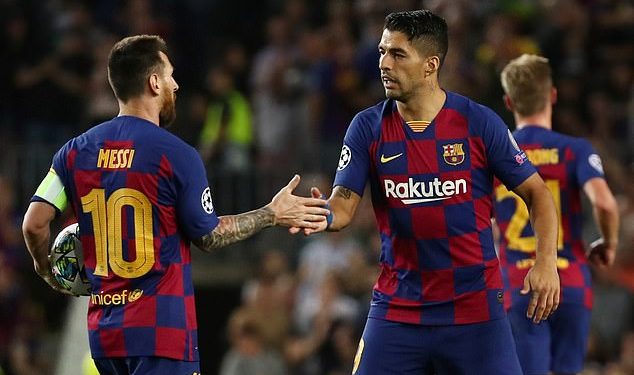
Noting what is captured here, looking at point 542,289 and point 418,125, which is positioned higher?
point 418,125

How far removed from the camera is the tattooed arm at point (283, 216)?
6590 millimetres

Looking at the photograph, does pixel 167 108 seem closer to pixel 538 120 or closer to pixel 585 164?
pixel 538 120

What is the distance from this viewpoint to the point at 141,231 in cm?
630

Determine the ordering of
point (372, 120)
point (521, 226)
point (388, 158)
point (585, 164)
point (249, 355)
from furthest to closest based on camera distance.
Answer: point (249, 355), point (521, 226), point (585, 164), point (372, 120), point (388, 158)

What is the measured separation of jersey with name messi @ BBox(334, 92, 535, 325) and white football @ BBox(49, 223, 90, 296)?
1.44 metres

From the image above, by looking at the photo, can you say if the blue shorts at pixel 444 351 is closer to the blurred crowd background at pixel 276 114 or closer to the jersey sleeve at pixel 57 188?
the jersey sleeve at pixel 57 188

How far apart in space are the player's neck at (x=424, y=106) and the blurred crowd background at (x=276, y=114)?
488cm

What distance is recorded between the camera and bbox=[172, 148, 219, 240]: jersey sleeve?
20.7ft

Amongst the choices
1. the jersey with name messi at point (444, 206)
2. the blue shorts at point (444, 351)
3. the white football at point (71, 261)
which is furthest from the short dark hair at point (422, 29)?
the white football at point (71, 261)

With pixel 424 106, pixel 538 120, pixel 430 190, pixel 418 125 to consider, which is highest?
pixel 538 120

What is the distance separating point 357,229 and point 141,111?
681 cm

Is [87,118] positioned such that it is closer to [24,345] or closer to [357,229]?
[24,345]

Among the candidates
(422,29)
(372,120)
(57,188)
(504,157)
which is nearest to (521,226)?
(504,157)

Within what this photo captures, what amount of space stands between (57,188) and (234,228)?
35.7 inches
